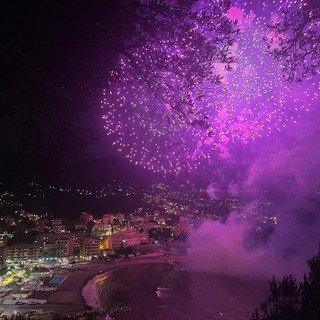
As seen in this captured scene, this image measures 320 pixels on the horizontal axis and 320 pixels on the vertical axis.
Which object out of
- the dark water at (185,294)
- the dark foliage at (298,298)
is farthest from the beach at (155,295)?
the dark foliage at (298,298)

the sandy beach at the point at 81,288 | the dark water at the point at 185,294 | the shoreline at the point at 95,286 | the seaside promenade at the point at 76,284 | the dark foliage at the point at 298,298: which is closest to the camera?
the dark foliage at the point at 298,298

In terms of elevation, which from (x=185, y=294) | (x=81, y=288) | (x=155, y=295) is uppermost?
(x=81, y=288)

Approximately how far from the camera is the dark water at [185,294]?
19619mm

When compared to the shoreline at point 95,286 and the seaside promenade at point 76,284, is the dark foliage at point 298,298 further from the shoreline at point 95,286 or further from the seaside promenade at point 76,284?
the shoreline at point 95,286

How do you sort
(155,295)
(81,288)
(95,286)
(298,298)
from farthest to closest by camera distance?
(95,286), (81,288), (155,295), (298,298)

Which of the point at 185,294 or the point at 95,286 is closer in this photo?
the point at 185,294

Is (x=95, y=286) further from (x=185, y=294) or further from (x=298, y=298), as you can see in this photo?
(x=298, y=298)

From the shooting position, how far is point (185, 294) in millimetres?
24922

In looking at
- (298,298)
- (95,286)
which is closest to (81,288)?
(95,286)

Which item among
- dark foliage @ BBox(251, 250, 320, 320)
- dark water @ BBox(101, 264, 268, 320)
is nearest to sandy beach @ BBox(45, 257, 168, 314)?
dark water @ BBox(101, 264, 268, 320)

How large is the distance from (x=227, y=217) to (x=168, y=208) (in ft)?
52.2

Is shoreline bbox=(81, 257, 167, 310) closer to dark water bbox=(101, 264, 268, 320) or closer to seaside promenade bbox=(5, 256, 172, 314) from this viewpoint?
seaside promenade bbox=(5, 256, 172, 314)

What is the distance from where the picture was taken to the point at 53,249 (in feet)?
120

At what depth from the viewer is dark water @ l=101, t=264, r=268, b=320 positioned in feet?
64.4
